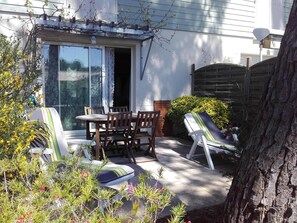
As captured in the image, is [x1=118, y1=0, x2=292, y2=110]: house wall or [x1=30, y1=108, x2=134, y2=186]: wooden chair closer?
[x1=30, y1=108, x2=134, y2=186]: wooden chair

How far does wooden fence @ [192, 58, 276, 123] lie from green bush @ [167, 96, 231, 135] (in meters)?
0.31

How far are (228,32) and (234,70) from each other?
2632 millimetres

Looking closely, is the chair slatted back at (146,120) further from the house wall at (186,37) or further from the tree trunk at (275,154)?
the tree trunk at (275,154)

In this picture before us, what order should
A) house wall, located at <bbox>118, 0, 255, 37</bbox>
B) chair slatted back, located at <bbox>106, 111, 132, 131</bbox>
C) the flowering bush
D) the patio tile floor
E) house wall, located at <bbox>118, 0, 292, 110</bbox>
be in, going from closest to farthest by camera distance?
the flowering bush
the patio tile floor
chair slatted back, located at <bbox>106, 111, 132, 131</bbox>
house wall, located at <bbox>118, 0, 255, 37</bbox>
house wall, located at <bbox>118, 0, 292, 110</bbox>

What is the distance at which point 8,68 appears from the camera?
146 inches

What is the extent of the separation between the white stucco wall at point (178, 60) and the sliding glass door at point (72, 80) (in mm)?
1211

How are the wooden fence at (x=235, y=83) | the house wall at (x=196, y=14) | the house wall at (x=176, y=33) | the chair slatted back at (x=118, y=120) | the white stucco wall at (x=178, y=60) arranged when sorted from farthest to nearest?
the white stucco wall at (x=178, y=60)
the house wall at (x=196, y=14)
the house wall at (x=176, y=33)
the wooden fence at (x=235, y=83)
the chair slatted back at (x=118, y=120)

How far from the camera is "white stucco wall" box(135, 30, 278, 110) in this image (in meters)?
9.23

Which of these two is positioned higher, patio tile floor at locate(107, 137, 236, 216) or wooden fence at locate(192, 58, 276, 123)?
wooden fence at locate(192, 58, 276, 123)

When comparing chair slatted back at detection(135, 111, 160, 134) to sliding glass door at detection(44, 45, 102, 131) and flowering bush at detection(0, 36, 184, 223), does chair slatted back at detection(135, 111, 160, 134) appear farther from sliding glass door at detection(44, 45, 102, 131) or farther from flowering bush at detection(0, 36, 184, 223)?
flowering bush at detection(0, 36, 184, 223)

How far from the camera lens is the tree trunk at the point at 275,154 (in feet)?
6.52

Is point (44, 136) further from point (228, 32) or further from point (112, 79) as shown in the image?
point (228, 32)

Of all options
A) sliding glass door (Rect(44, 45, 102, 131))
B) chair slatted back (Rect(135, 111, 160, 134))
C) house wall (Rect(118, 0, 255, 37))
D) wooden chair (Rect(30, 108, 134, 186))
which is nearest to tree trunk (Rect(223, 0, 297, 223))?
wooden chair (Rect(30, 108, 134, 186))

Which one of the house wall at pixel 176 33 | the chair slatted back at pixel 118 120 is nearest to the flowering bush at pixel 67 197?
the chair slatted back at pixel 118 120
